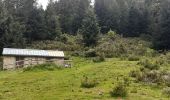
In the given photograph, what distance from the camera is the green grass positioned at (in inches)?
1220

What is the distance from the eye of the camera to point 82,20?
9806 centimetres

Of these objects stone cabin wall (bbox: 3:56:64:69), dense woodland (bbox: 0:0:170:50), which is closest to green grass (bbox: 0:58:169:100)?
stone cabin wall (bbox: 3:56:64:69)

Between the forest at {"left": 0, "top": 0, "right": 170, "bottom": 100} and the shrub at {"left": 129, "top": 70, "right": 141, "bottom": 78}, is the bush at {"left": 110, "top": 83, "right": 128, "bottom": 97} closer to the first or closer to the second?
the forest at {"left": 0, "top": 0, "right": 170, "bottom": 100}

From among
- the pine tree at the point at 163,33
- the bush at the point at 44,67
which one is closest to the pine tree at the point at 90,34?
the pine tree at the point at 163,33

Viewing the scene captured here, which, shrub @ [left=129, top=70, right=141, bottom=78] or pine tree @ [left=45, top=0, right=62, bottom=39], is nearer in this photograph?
shrub @ [left=129, top=70, right=141, bottom=78]

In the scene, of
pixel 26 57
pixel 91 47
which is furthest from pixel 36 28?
pixel 26 57

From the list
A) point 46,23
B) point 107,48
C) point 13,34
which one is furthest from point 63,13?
point 107,48

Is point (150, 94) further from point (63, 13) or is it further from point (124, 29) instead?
point (63, 13)

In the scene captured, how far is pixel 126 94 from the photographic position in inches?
1226

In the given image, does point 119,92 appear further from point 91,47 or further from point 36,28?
point 36,28

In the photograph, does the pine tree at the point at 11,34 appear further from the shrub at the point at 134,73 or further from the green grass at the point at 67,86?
the shrub at the point at 134,73

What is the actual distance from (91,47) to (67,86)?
134 feet

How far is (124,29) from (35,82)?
59204 mm

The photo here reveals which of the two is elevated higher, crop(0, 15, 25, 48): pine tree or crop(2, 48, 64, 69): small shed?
crop(0, 15, 25, 48): pine tree
